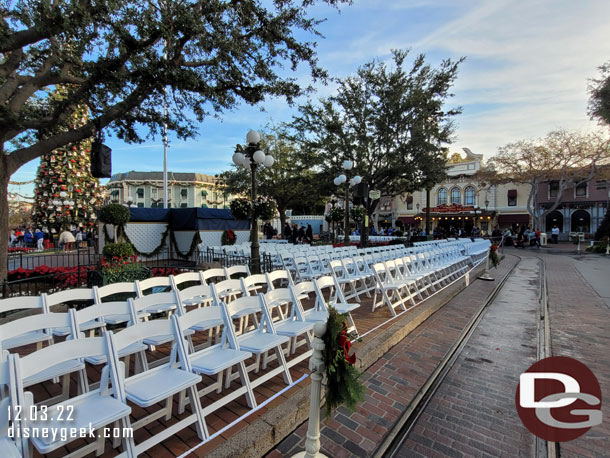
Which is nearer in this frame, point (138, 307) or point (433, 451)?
point (433, 451)

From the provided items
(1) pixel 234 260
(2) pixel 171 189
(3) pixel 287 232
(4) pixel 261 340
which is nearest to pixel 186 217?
(1) pixel 234 260

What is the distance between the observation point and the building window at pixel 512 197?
3728cm

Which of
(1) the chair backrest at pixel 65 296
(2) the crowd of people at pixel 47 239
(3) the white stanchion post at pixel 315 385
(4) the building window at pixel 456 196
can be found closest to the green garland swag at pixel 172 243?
(2) the crowd of people at pixel 47 239

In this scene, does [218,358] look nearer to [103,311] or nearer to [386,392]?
[103,311]

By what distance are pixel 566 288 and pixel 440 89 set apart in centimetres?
1031

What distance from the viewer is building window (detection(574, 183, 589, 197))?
33.2 metres

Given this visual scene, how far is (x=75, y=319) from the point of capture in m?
2.63

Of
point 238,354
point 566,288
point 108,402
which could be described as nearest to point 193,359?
point 238,354

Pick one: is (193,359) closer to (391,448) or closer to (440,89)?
(391,448)

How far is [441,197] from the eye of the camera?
41.7 meters

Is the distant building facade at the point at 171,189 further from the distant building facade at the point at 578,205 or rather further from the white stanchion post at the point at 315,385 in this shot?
the white stanchion post at the point at 315,385

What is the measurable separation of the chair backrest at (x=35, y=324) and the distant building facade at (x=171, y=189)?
188 feet

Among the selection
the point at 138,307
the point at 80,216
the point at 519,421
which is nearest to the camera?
the point at 519,421

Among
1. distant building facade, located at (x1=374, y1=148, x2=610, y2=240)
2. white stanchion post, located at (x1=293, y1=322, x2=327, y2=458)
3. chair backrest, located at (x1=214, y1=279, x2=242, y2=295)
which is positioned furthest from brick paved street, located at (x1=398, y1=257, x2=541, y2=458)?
distant building facade, located at (x1=374, y1=148, x2=610, y2=240)
